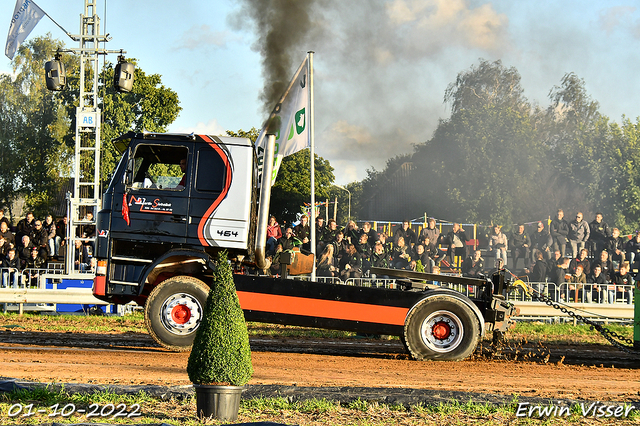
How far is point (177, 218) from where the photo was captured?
9250 mm

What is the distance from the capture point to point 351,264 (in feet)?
53.3

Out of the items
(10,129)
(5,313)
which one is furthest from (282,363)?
(10,129)

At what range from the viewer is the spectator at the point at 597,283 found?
15.7 metres

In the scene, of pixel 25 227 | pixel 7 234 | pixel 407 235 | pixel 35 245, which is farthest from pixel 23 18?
pixel 407 235

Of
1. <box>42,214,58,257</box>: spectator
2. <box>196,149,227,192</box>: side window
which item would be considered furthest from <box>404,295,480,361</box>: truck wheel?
<box>42,214,58,257</box>: spectator

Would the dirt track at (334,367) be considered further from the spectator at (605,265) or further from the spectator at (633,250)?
the spectator at (633,250)

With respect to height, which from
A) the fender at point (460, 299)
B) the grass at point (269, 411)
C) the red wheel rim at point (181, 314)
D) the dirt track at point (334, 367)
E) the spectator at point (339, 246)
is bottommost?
the dirt track at point (334, 367)

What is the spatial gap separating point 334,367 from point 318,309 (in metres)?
1.02

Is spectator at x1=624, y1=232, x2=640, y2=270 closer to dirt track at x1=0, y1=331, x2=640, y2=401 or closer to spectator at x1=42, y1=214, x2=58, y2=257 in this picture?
dirt track at x1=0, y1=331, x2=640, y2=401

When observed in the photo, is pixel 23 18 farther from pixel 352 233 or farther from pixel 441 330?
pixel 441 330

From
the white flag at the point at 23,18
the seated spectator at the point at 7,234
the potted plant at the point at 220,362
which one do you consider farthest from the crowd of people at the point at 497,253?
the white flag at the point at 23,18

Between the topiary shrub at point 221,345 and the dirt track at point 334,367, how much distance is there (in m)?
1.66

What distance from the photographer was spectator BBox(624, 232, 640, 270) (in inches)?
682

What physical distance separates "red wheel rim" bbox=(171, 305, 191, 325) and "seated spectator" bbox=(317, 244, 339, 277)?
245 inches
